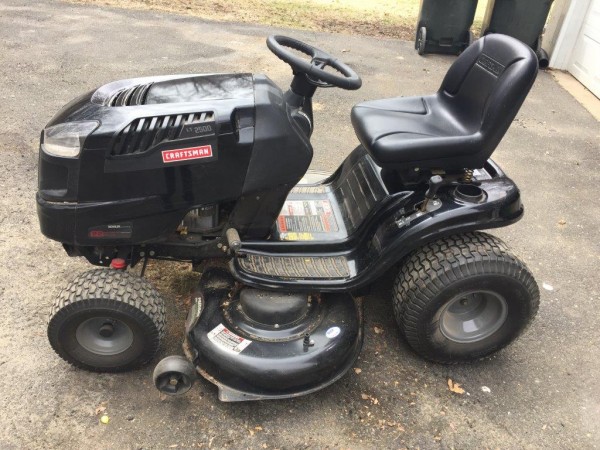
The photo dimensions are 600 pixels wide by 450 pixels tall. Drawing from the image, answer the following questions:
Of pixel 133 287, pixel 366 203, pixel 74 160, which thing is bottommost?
pixel 133 287

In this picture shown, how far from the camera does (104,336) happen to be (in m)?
2.36

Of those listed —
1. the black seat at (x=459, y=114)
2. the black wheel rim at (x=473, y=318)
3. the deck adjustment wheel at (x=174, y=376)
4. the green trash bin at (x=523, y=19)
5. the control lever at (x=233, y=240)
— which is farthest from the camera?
the green trash bin at (x=523, y=19)

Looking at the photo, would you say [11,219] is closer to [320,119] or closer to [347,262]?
[347,262]

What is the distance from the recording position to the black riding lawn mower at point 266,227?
2164 mm

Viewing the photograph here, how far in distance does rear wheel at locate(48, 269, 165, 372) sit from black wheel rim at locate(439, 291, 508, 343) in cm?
137

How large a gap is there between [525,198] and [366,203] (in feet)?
6.83

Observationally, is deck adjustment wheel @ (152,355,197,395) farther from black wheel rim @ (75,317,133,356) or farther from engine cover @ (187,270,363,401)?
black wheel rim @ (75,317,133,356)

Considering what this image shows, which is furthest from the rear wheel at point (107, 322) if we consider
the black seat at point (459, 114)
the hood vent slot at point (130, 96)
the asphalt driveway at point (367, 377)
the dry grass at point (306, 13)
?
the dry grass at point (306, 13)

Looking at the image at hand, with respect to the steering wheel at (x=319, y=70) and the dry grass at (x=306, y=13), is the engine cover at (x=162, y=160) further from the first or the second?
the dry grass at (x=306, y=13)

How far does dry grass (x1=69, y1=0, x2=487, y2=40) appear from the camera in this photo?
834cm

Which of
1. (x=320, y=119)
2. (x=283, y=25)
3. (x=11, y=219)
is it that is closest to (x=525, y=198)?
(x=320, y=119)

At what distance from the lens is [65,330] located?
7.49 ft

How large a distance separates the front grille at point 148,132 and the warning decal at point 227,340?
2.71 feet

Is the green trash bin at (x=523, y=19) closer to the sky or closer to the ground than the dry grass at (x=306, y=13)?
closer to the sky
